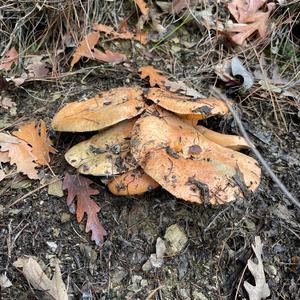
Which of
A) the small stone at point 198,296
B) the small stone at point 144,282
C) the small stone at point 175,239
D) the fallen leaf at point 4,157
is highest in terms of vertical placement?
the fallen leaf at point 4,157

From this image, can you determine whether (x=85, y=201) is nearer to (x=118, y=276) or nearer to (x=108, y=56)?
(x=118, y=276)

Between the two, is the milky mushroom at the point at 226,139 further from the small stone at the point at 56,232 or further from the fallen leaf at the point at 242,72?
the small stone at the point at 56,232

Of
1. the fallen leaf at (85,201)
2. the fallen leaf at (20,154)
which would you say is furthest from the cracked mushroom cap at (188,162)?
the fallen leaf at (20,154)

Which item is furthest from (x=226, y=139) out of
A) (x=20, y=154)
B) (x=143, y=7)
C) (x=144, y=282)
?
(x=143, y=7)

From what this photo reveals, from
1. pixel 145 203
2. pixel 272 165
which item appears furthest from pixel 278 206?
pixel 145 203

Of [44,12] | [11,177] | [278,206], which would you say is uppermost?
[44,12]

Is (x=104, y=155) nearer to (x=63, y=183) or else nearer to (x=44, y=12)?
(x=63, y=183)

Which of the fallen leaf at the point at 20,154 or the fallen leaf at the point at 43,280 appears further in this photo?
the fallen leaf at the point at 20,154
